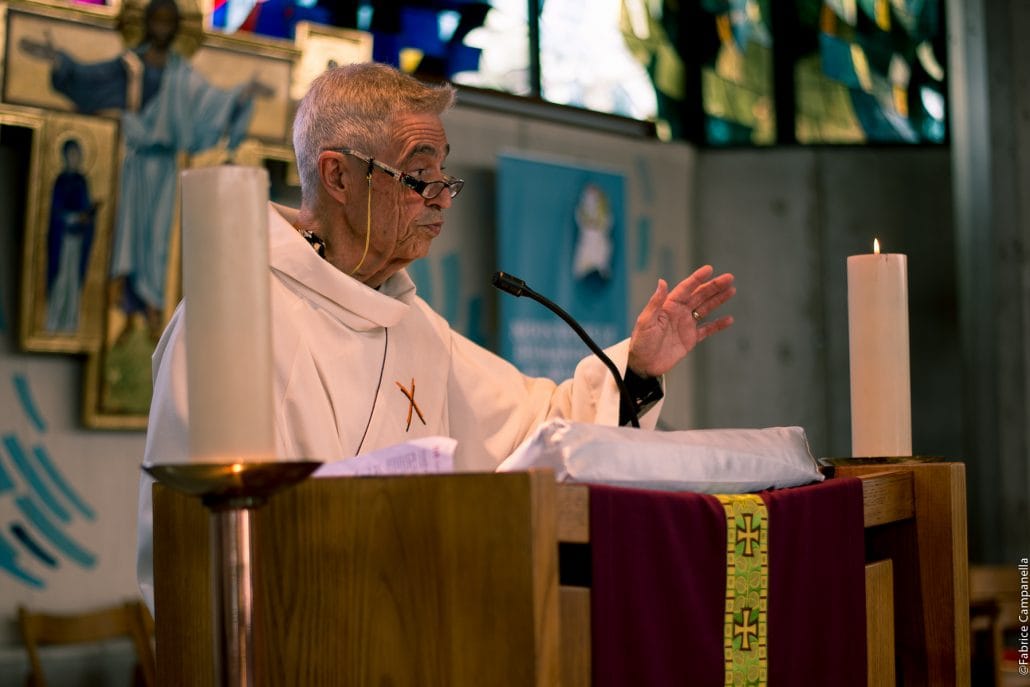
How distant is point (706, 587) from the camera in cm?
156

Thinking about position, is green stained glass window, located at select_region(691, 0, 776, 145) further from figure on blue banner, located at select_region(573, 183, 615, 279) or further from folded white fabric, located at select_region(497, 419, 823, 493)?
folded white fabric, located at select_region(497, 419, 823, 493)

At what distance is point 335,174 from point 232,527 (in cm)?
160

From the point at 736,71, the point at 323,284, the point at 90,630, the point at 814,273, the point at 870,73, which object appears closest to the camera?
the point at 323,284

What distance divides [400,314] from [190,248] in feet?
4.75

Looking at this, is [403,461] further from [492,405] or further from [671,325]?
[492,405]

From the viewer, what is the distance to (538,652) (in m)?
1.31

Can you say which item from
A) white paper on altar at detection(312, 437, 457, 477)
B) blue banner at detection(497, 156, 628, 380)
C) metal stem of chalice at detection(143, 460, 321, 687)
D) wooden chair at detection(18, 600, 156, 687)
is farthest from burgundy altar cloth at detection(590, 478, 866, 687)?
blue banner at detection(497, 156, 628, 380)

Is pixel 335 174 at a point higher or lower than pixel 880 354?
higher

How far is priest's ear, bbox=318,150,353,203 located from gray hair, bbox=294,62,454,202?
0.03 meters

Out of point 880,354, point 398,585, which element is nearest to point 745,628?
point 398,585

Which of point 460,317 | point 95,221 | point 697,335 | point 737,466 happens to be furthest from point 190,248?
point 460,317

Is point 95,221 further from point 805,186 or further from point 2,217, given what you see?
point 805,186

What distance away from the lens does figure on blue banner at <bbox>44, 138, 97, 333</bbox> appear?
19.7 feet

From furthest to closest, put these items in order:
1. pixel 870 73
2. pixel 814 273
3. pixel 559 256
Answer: pixel 870 73 → pixel 814 273 → pixel 559 256
